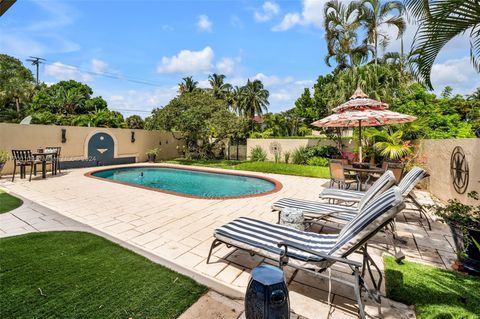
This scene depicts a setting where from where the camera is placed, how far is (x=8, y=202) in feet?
19.0

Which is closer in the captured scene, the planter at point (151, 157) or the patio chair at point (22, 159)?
the patio chair at point (22, 159)

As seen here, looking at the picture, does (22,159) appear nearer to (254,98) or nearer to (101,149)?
(101,149)

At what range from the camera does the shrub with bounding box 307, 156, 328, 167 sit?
13461 millimetres

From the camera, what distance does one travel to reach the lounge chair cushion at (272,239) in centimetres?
244

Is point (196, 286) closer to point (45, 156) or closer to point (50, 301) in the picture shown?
point (50, 301)

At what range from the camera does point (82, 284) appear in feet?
8.38

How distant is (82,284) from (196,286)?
128cm

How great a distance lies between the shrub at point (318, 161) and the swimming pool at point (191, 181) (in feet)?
14.6

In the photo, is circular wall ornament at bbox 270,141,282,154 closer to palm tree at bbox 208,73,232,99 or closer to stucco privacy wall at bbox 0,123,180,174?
stucco privacy wall at bbox 0,123,180,174

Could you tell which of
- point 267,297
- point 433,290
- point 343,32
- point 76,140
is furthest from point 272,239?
point 343,32

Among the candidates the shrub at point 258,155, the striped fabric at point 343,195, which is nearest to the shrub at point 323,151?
the shrub at point 258,155

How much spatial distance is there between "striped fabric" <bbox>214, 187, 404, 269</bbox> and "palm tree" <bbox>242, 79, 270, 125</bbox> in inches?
1278

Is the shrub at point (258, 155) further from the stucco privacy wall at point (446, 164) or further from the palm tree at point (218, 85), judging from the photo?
the palm tree at point (218, 85)

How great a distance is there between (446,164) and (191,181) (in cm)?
978
